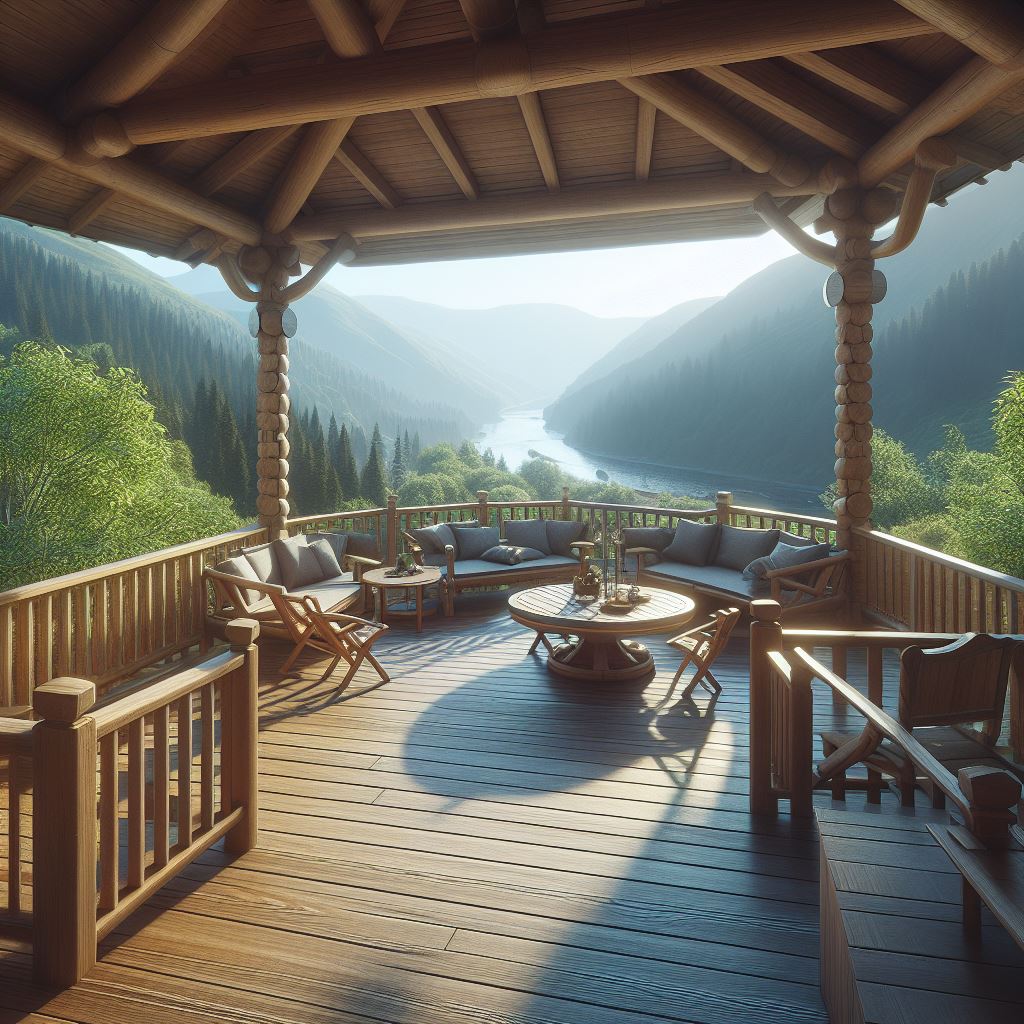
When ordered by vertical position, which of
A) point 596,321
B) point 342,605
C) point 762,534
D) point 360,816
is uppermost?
point 596,321

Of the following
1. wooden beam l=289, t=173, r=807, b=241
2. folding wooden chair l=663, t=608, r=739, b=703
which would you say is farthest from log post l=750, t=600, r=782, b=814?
wooden beam l=289, t=173, r=807, b=241

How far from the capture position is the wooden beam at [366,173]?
616cm

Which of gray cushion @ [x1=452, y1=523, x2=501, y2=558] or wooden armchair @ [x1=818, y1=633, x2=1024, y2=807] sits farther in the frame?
gray cushion @ [x1=452, y1=523, x2=501, y2=558]

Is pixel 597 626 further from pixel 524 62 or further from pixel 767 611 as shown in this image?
pixel 524 62

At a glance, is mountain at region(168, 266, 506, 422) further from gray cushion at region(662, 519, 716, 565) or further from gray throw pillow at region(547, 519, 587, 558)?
gray cushion at region(662, 519, 716, 565)

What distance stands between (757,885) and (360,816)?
1704mm

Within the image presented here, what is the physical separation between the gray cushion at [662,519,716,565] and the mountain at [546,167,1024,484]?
43.4 meters

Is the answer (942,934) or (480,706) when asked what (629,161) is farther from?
(942,934)

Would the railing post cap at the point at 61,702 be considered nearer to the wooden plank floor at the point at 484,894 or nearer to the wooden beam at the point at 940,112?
the wooden plank floor at the point at 484,894

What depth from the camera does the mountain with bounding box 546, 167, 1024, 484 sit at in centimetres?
4791

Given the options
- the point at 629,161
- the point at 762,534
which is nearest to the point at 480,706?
the point at 762,534

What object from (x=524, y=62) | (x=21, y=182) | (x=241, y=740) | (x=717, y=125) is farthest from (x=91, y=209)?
(x=241, y=740)

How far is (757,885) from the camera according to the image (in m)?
2.64

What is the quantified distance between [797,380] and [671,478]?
11.7m
